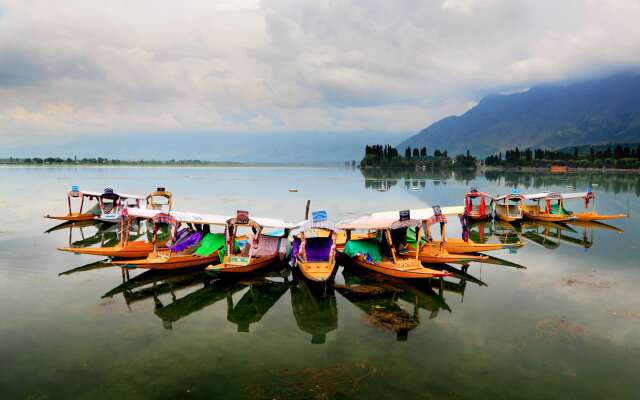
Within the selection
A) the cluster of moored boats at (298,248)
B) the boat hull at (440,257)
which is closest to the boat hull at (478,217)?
the cluster of moored boats at (298,248)

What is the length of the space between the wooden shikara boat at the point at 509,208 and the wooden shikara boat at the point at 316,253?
26.6m

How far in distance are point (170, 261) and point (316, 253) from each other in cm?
813

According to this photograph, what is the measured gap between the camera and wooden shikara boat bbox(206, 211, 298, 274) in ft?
73.2

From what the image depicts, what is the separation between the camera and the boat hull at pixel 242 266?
21.8 m

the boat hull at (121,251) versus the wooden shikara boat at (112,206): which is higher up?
the wooden shikara boat at (112,206)

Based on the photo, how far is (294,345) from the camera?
51.6ft

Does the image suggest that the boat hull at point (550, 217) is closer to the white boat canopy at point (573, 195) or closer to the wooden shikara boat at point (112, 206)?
the white boat canopy at point (573, 195)

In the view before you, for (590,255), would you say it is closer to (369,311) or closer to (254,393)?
(369,311)

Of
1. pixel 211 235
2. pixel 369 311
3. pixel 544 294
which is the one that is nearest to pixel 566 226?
pixel 544 294

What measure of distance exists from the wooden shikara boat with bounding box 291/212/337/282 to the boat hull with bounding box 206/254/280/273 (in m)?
1.54

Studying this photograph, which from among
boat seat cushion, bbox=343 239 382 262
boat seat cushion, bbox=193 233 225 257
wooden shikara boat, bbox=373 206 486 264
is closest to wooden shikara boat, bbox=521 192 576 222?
wooden shikara boat, bbox=373 206 486 264

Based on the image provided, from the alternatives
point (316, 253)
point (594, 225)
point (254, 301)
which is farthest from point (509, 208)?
point (254, 301)

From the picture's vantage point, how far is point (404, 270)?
2152 cm

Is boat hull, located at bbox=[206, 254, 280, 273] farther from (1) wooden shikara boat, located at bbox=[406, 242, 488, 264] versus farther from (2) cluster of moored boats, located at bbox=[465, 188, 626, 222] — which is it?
(2) cluster of moored boats, located at bbox=[465, 188, 626, 222]
